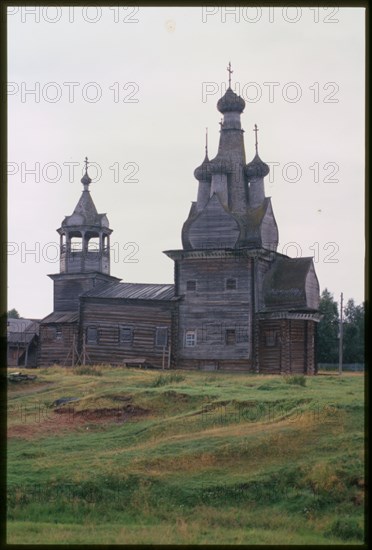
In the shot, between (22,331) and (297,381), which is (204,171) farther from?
(22,331)

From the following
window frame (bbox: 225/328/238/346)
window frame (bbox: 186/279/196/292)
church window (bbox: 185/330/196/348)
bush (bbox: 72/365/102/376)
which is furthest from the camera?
window frame (bbox: 186/279/196/292)

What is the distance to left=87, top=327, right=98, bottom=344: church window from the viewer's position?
49750mm

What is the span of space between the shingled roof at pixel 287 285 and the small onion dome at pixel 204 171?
6.50 metres

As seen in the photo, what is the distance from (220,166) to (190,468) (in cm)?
2863

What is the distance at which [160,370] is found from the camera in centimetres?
4600

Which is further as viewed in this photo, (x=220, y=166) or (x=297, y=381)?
(x=220, y=166)

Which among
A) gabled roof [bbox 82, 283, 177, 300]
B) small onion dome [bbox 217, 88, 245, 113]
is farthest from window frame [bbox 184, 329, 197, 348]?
small onion dome [bbox 217, 88, 245, 113]

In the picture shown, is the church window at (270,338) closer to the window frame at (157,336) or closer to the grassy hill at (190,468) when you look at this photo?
the window frame at (157,336)

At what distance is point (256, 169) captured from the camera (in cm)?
4922

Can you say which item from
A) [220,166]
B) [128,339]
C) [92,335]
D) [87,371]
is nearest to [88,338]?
[92,335]

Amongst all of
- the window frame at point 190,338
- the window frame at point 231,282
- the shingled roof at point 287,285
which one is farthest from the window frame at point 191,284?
the shingled roof at point 287,285

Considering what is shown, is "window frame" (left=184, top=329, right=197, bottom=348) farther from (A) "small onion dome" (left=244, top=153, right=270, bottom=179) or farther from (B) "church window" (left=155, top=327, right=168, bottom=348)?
(A) "small onion dome" (left=244, top=153, right=270, bottom=179)

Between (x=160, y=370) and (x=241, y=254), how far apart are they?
7242mm

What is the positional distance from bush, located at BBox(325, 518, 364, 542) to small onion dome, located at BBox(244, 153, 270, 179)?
3229 centimetres
